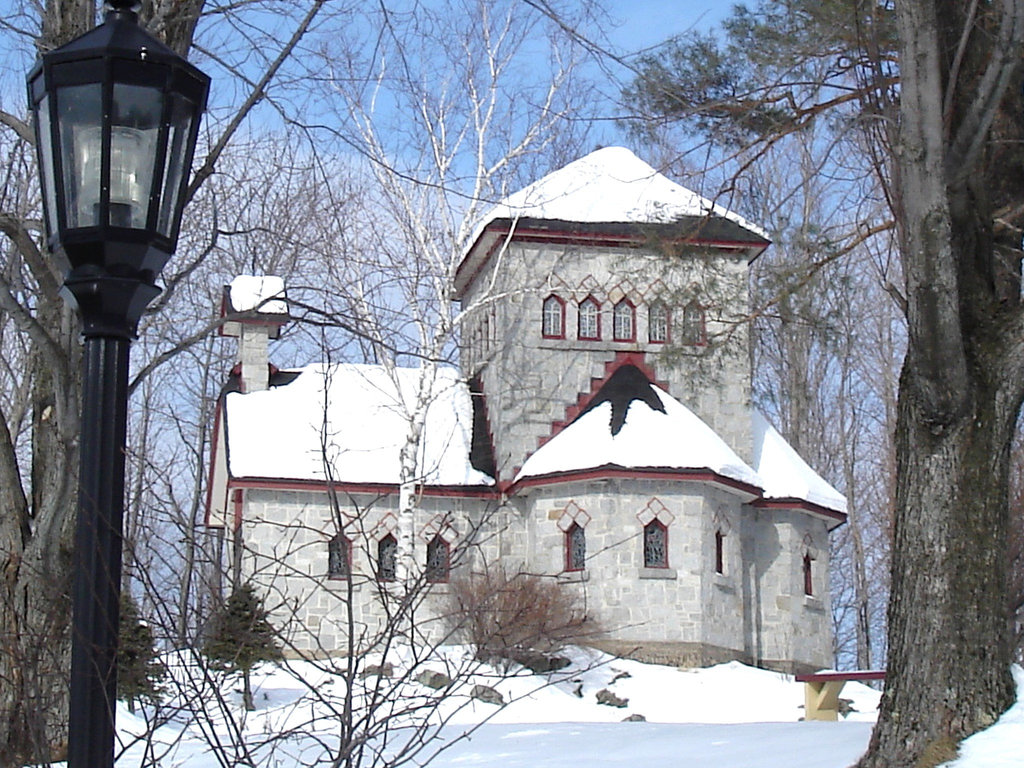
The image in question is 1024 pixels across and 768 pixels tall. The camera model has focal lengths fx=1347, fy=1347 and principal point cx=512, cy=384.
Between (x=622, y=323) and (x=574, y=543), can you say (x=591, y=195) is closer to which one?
(x=622, y=323)

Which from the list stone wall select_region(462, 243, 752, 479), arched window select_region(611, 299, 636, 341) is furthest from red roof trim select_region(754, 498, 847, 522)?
arched window select_region(611, 299, 636, 341)

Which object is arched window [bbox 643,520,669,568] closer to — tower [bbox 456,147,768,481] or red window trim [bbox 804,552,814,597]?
tower [bbox 456,147,768,481]

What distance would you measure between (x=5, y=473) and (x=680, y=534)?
1505 centimetres

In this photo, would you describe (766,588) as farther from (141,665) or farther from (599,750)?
(141,665)

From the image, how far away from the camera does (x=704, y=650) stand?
2122cm

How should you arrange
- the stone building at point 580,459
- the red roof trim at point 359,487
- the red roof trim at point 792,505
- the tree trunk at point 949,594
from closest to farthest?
the tree trunk at point 949,594
the stone building at point 580,459
the red roof trim at point 359,487
the red roof trim at point 792,505

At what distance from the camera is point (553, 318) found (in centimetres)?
2350

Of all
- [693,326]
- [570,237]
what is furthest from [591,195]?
[693,326]

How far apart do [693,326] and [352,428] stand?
12.5 m

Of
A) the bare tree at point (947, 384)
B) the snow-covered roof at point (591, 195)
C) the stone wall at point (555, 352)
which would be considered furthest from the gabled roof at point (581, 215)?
the bare tree at point (947, 384)

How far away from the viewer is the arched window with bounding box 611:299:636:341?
928 inches

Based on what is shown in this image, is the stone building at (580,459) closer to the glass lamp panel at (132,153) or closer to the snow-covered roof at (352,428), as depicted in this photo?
the snow-covered roof at (352,428)

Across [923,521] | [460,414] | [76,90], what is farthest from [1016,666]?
[460,414]

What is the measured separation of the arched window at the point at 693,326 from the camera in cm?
1196
